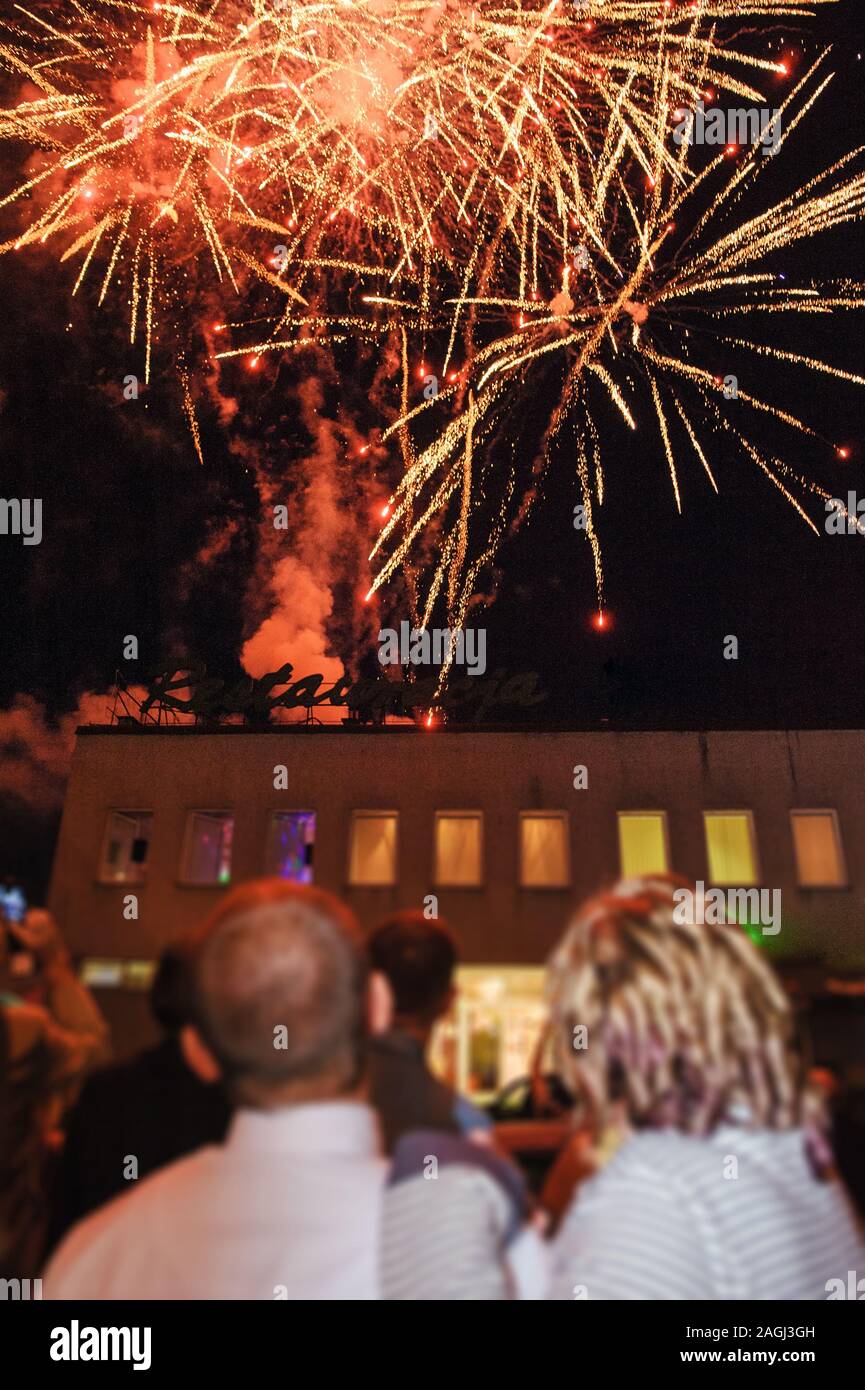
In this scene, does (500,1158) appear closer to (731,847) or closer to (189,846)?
(731,847)

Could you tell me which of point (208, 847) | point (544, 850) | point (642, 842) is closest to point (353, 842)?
point (208, 847)

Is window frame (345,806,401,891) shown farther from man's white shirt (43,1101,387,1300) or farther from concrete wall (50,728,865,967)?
man's white shirt (43,1101,387,1300)

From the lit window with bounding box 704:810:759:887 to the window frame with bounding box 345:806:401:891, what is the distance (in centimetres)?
321

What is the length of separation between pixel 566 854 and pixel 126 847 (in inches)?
188

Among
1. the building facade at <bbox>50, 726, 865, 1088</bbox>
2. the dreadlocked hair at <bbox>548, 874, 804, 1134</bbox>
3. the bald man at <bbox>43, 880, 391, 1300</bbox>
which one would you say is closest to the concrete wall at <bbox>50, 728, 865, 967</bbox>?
the building facade at <bbox>50, 726, 865, 1088</bbox>

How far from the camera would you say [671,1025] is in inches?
81.6

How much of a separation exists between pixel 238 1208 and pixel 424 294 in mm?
9162

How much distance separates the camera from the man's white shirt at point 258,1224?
1801 mm

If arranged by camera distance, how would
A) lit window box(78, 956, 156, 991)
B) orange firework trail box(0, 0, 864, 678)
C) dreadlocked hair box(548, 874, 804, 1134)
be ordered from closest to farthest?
dreadlocked hair box(548, 874, 804, 1134) → lit window box(78, 956, 156, 991) → orange firework trail box(0, 0, 864, 678)

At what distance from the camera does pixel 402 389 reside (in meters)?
9.66

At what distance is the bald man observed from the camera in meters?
1.81

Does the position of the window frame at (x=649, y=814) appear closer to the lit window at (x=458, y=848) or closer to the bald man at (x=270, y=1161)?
the lit window at (x=458, y=848)

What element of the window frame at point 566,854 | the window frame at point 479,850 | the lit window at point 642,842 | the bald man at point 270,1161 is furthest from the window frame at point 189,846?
the bald man at point 270,1161
